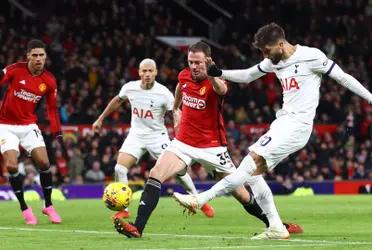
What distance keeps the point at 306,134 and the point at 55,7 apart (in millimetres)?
26792

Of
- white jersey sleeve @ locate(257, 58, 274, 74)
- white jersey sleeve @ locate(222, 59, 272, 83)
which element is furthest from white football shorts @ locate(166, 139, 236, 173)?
white jersey sleeve @ locate(257, 58, 274, 74)

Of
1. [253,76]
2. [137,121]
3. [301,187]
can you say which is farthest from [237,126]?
[253,76]

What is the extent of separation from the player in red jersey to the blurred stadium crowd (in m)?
14.9

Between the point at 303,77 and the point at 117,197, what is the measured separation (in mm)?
2980

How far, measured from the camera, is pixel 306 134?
12664 millimetres

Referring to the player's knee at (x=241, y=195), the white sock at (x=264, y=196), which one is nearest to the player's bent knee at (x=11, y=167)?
the player's knee at (x=241, y=195)

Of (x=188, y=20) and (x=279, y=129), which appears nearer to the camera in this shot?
(x=279, y=129)

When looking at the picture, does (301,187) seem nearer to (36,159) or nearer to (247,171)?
(36,159)

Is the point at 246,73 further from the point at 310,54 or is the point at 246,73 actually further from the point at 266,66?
the point at 310,54

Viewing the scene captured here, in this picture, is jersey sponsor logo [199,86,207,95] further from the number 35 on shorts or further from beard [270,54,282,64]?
beard [270,54,282,64]

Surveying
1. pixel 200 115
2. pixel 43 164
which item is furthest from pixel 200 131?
pixel 43 164

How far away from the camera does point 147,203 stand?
1248 cm

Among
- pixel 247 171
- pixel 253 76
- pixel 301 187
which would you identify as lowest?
pixel 301 187

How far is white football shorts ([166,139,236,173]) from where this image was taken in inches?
521
